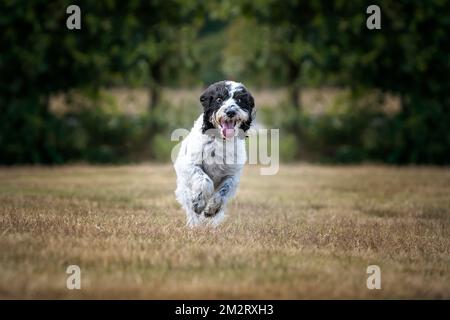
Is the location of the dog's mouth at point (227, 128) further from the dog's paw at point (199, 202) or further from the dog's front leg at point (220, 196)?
the dog's paw at point (199, 202)

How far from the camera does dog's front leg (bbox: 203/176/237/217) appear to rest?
6.99 m

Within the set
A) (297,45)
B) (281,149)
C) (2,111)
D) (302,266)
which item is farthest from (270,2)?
(302,266)

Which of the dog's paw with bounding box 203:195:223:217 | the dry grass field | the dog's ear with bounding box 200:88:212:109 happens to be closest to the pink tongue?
the dog's ear with bounding box 200:88:212:109

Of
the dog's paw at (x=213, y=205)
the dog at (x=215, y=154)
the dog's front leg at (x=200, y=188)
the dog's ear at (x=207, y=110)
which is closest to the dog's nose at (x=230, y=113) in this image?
the dog at (x=215, y=154)

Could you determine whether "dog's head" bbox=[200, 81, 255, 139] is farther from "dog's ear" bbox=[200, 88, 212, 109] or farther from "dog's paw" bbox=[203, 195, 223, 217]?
"dog's paw" bbox=[203, 195, 223, 217]

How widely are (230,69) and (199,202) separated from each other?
8785mm

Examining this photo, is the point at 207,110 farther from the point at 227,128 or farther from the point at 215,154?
the point at 215,154

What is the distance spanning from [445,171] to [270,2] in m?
5.31

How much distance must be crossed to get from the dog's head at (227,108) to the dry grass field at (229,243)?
1100mm

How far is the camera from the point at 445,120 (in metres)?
14.3

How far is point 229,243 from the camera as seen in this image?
5906mm

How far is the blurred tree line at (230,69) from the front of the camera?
13.7 meters

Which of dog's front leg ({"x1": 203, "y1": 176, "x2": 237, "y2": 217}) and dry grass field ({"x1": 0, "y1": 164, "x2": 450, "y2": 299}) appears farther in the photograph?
dog's front leg ({"x1": 203, "y1": 176, "x2": 237, "y2": 217})

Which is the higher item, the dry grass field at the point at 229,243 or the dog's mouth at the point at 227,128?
the dog's mouth at the point at 227,128
